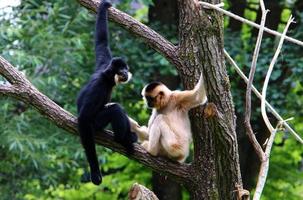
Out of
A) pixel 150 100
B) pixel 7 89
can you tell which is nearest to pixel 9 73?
pixel 7 89

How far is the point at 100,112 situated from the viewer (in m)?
8.35

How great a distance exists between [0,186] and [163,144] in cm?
565

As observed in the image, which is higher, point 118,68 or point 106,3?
point 106,3

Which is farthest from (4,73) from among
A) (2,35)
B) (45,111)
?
(2,35)

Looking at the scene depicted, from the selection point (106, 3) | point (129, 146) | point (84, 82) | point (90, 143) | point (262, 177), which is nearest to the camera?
point (262, 177)

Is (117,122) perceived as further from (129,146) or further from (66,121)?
(66,121)

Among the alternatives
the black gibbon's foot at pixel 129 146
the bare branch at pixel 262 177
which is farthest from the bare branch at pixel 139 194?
the bare branch at pixel 262 177

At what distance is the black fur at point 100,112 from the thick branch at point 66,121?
0.09 metres

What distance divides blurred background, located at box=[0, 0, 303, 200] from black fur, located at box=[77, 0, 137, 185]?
326cm

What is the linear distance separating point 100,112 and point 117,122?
0.24 m

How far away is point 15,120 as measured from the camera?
1218 centimetres

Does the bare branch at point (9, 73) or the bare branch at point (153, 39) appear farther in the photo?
the bare branch at point (153, 39)

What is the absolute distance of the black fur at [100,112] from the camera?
315 inches

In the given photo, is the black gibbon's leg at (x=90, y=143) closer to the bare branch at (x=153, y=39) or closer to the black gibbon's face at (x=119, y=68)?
the black gibbon's face at (x=119, y=68)
